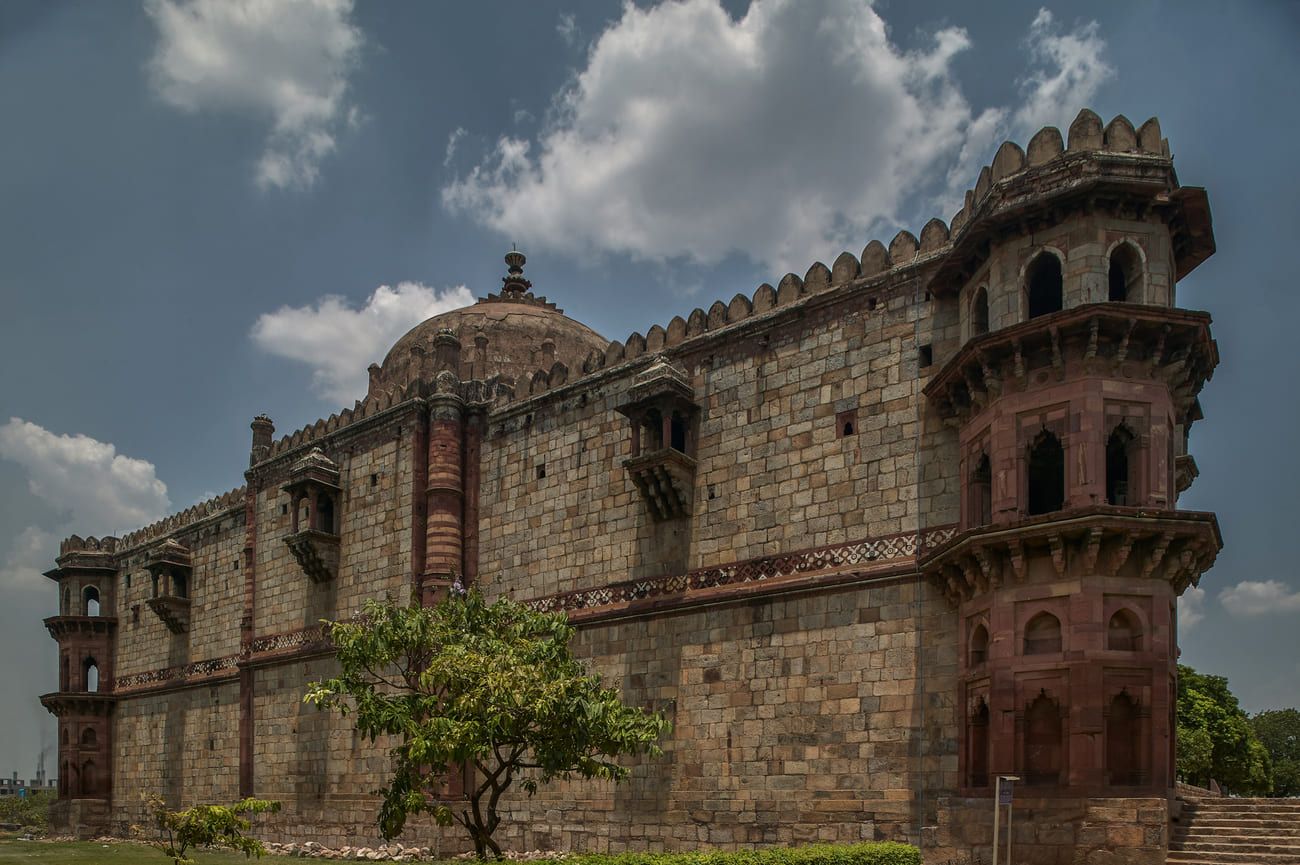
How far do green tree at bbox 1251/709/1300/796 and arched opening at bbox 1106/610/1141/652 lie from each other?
4835cm

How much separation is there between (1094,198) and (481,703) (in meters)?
10.7

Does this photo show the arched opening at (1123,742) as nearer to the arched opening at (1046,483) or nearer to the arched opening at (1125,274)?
the arched opening at (1046,483)

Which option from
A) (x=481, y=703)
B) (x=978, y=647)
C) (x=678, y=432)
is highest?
(x=678, y=432)

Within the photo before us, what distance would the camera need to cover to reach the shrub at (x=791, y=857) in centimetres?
1262

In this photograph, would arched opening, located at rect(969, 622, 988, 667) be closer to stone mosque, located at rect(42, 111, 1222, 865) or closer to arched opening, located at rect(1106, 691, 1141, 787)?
stone mosque, located at rect(42, 111, 1222, 865)

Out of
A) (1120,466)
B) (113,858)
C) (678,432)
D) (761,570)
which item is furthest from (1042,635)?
(113,858)

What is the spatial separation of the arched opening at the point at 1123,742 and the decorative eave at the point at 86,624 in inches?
1316

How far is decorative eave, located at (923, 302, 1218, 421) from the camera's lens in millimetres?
14867

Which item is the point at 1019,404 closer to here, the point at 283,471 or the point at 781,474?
the point at 781,474

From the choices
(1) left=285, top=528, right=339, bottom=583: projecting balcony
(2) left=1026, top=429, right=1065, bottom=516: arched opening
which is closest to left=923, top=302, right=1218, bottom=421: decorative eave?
(2) left=1026, top=429, right=1065, bottom=516: arched opening

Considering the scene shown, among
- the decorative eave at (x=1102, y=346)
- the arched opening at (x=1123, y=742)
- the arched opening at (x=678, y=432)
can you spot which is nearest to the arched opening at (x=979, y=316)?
the decorative eave at (x=1102, y=346)

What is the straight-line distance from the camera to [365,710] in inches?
662

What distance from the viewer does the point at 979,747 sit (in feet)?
50.9

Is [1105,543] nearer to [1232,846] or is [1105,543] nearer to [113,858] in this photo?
[1232,846]
